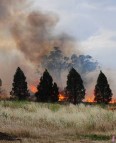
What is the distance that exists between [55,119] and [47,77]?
50913mm

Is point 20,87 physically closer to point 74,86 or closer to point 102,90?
point 74,86

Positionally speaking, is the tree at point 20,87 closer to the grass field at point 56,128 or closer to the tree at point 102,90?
the tree at point 102,90

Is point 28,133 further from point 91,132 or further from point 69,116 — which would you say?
point 69,116

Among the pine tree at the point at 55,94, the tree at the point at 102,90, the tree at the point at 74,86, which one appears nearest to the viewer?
the pine tree at the point at 55,94

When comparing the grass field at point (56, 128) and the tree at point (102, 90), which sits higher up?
the tree at point (102, 90)

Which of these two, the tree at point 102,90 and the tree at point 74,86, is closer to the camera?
the tree at point 102,90

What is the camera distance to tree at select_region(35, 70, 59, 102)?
7406 cm

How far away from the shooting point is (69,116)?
987 inches

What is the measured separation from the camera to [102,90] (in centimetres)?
7538

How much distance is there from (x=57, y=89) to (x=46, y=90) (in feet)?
8.26

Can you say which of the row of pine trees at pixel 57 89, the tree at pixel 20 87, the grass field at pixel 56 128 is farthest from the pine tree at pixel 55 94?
the grass field at pixel 56 128

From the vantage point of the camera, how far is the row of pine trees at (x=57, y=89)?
74.4 meters

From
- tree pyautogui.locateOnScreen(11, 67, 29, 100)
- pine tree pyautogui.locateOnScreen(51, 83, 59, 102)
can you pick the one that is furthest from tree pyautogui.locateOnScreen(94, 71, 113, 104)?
tree pyautogui.locateOnScreen(11, 67, 29, 100)

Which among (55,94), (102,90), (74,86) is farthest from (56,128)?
(74,86)
